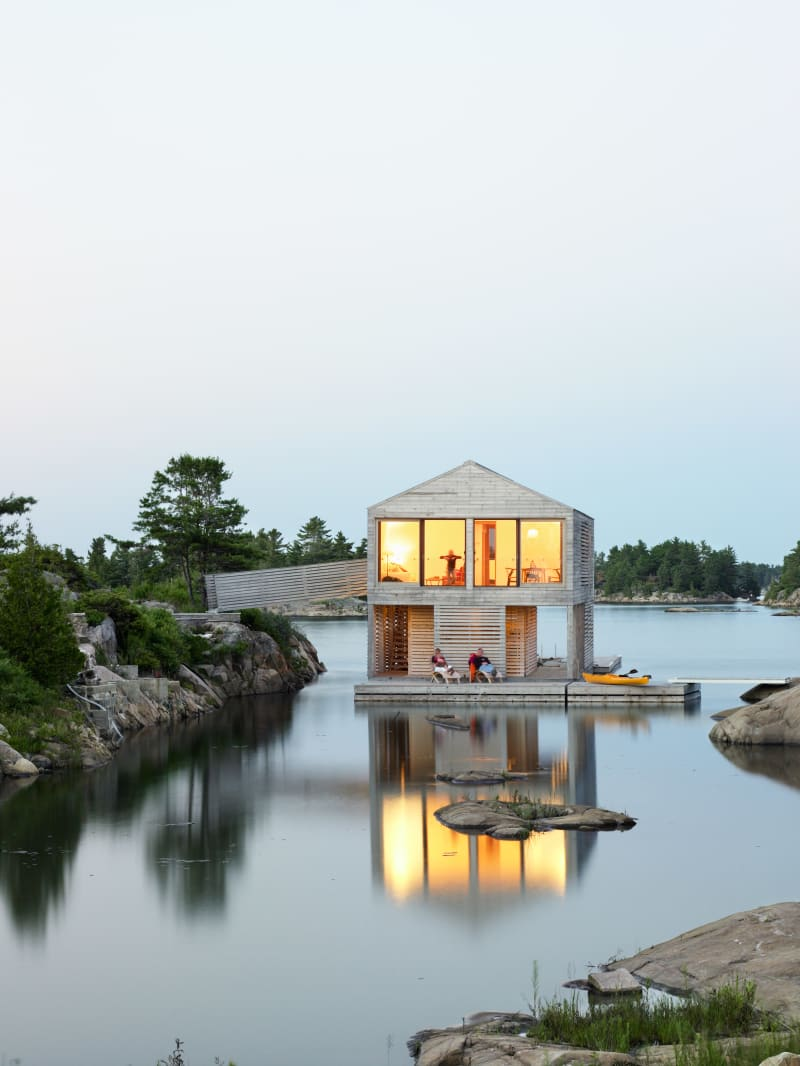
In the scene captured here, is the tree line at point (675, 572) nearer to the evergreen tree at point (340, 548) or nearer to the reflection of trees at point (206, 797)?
the evergreen tree at point (340, 548)

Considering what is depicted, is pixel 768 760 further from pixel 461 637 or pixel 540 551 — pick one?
pixel 540 551

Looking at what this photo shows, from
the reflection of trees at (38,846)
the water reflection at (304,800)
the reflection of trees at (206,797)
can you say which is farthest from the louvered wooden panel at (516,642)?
the reflection of trees at (38,846)

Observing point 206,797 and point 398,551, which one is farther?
point 398,551

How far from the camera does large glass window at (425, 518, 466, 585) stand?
1516 inches

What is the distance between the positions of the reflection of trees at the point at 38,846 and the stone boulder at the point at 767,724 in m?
14.0

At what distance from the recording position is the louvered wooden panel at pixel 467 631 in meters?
37.9

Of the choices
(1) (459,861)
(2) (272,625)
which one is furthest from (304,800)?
(2) (272,625)

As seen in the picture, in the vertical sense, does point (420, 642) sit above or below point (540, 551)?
below

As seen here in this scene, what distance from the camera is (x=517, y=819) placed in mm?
17875

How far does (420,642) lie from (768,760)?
647 inches

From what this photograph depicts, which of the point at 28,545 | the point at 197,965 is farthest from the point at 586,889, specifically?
the point at 28,545

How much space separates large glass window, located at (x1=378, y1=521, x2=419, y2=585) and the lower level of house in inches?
37.7

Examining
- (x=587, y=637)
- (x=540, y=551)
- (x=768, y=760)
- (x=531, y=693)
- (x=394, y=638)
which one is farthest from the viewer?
(x=587, y=637)

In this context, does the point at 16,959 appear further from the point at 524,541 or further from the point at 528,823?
the point at 524,541
